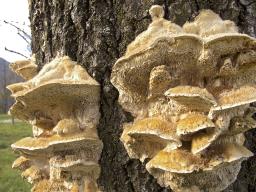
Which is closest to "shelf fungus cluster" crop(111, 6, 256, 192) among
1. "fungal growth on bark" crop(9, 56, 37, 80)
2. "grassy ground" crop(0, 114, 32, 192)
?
"fungal growth on bark" crop(9, 56, 37, 80)

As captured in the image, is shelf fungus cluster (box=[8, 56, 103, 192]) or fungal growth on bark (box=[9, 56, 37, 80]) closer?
shelf fungus cluster (box=[8, 56, 103, 192])

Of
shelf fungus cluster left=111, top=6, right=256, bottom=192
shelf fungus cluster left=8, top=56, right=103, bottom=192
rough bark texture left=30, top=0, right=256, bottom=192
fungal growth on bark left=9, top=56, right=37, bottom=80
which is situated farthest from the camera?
fungal growth on bark left=9, top=56, right=37, bottom=80

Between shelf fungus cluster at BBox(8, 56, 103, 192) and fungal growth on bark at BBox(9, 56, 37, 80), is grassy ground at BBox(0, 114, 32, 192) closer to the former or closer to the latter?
fungal growth on bark at BBox(9, 56, 37, 80)

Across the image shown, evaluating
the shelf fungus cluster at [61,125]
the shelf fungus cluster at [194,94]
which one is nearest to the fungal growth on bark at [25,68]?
the shelf fungus cluster at [61,125]

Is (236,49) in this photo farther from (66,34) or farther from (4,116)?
(4,116)

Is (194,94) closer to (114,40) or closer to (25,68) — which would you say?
(114,40)

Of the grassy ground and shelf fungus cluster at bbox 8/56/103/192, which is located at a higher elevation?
shelf fungus cluster at bbox 8/56/103/192

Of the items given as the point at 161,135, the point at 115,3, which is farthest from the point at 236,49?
the point at 115,3
